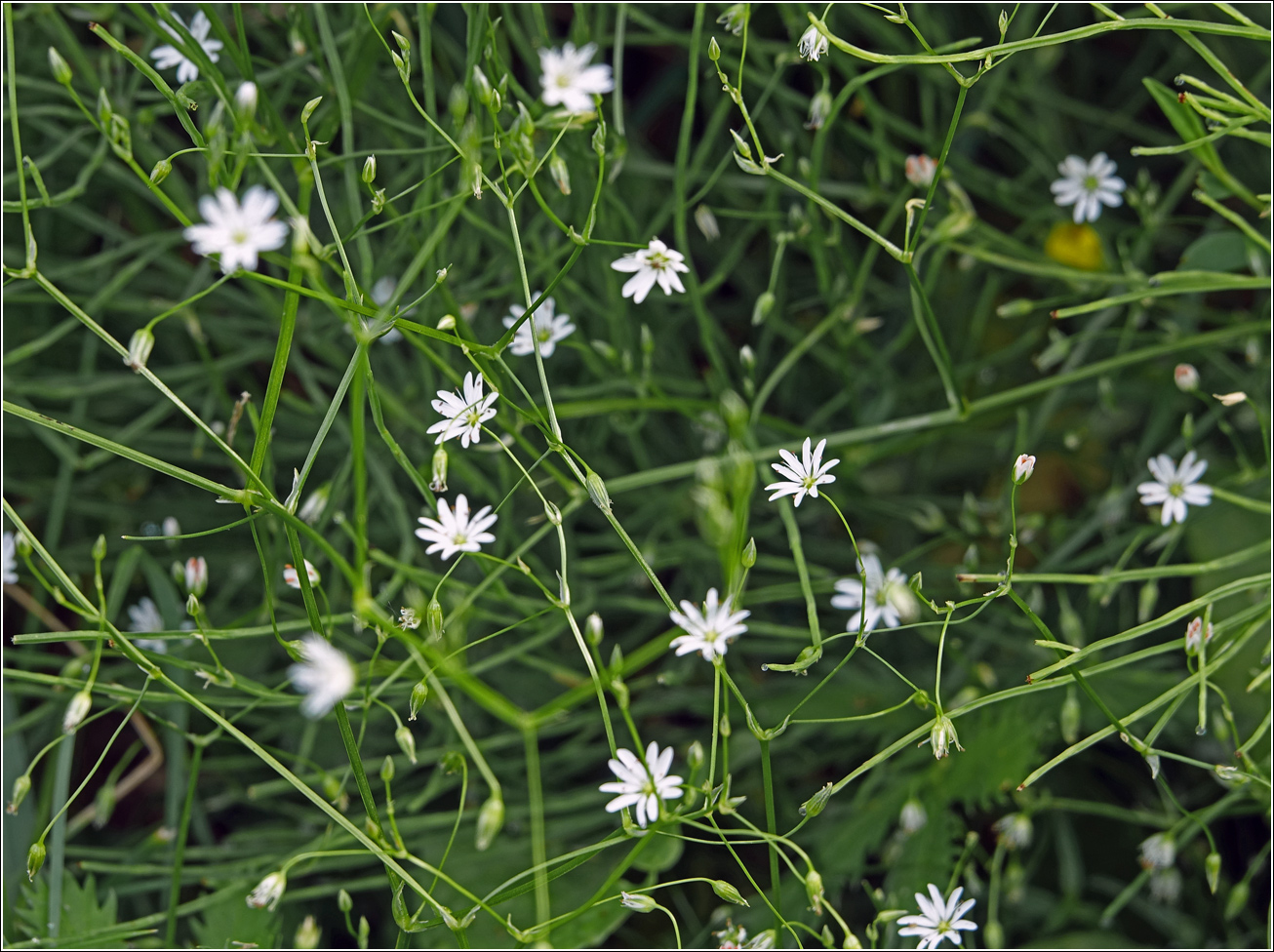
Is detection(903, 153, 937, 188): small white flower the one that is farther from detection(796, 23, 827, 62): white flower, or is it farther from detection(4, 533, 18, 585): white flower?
detection(4, 533, 18, 585): white flower

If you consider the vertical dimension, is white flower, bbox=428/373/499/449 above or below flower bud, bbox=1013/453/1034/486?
above

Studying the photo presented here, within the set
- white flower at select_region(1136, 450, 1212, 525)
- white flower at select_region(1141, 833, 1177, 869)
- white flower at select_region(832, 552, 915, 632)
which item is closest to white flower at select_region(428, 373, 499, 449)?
white flower at select_region(832, 552, 915, 632)

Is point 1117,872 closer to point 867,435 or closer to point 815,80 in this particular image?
point 867,435

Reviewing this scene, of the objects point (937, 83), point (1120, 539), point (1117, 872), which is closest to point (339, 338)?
point (937, 83)

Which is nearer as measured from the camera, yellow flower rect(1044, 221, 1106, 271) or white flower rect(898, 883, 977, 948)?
white flower rect(898, 883, 977, 948)

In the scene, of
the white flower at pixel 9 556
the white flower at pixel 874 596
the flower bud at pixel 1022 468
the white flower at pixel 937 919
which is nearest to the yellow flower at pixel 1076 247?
the white flower at pixel 874 596

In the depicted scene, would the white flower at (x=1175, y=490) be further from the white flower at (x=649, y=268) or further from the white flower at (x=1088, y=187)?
the white flower at (x=649, y=268)

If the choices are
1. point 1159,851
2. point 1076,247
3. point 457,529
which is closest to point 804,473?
point 457,529
